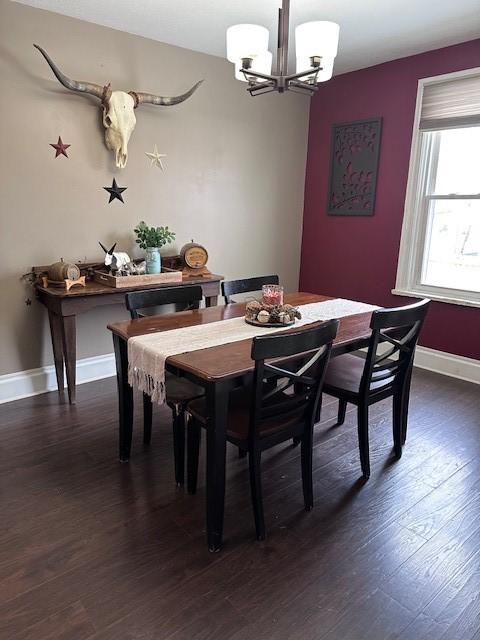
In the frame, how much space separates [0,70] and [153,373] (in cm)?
225

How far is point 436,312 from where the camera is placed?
3846 mm

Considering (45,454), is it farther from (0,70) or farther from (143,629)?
(0,70)

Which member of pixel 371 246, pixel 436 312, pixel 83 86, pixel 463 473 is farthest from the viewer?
pixel 371 246

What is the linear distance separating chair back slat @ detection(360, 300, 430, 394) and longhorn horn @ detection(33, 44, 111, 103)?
2.36 m

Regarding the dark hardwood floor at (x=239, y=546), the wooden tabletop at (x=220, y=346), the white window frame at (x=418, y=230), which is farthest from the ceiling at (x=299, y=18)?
the dark hardwood floor at (x=239, y=546)

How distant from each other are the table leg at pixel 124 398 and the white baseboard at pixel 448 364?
2645 millimetres

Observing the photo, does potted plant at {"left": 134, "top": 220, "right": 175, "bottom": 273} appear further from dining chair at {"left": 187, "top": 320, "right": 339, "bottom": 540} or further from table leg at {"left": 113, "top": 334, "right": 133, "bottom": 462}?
dining chair at {"left": 187, "top": 320, "right": 339, "bottom": 540}

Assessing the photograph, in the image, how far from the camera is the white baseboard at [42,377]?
124 inches

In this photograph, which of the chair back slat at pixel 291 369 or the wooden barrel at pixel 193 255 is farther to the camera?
the wooden barrel at pixel 193 255

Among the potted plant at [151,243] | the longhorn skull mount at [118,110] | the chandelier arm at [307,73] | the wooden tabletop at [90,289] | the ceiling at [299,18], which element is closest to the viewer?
the chandelier arm at [307,73]

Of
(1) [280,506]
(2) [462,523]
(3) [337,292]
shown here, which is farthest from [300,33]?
(3) [337,292]

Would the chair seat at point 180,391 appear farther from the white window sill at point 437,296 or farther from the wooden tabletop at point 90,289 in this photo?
the white window sill at point 437,296

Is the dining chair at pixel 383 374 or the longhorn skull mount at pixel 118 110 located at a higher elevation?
the longhorn skull mount at pixel 118 110

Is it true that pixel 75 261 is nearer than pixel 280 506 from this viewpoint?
No
